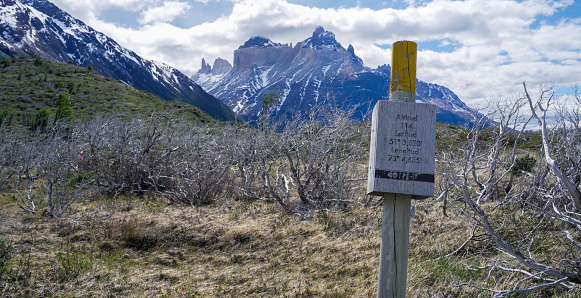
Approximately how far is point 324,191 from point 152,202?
14.0ft

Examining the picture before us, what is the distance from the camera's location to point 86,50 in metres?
162

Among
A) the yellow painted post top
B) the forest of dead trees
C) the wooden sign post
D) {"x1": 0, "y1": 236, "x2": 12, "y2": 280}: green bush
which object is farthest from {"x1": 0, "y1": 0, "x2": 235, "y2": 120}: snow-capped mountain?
the wooden sign post

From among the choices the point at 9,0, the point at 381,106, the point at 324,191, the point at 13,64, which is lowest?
the point at 324,191

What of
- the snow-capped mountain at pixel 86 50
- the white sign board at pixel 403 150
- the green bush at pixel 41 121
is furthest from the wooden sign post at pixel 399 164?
the snow-capped mountain at pixel 86 50

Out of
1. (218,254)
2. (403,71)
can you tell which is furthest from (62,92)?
(403,71)

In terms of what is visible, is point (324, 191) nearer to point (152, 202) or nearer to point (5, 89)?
point (152, 202)

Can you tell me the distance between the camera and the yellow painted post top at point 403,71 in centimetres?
269

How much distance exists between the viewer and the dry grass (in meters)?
3.99

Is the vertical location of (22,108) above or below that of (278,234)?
above

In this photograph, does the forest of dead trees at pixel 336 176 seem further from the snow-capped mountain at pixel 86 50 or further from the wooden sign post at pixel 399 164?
the snow-capped mountain at pixel 86 50

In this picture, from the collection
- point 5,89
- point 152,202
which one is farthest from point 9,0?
point 152,202

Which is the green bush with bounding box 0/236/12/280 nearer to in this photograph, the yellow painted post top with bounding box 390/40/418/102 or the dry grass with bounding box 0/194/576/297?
the dry grass with bounding box 0/194/576/297

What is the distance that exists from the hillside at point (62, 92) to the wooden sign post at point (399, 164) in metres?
28.3

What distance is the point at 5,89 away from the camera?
36.8 m
